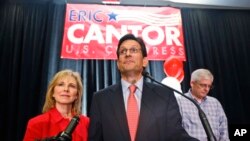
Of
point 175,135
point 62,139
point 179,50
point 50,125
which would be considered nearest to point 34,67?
point 179,50

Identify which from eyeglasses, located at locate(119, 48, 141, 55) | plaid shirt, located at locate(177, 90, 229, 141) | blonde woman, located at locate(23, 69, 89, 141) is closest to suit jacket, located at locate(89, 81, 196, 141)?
eyeglasses, located at locate(119, 48, 141, 55)

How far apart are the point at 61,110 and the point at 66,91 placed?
122 mm

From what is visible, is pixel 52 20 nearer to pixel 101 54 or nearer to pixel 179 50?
pixel 101 54

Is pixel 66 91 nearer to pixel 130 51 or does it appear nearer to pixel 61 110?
pixel 61 110

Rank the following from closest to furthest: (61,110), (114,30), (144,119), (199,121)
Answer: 1. (144,119)
2. (61,110)
3. (199,121)
4. (114,30)

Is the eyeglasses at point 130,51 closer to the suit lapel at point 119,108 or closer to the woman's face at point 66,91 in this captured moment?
the suit lapel at point 119,108

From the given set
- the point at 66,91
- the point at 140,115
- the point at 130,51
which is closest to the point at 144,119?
the point at 140,115

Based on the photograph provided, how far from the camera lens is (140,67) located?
5.17 feet

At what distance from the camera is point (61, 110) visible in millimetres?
1888

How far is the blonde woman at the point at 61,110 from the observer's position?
1.70m

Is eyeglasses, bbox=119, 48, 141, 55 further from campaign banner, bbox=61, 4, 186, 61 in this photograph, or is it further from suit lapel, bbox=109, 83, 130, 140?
campaign banner, bbox=61, 4, 186, 61

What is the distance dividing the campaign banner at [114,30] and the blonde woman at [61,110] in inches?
85.6

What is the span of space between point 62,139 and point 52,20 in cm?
412

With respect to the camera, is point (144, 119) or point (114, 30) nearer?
point (144, 119)
